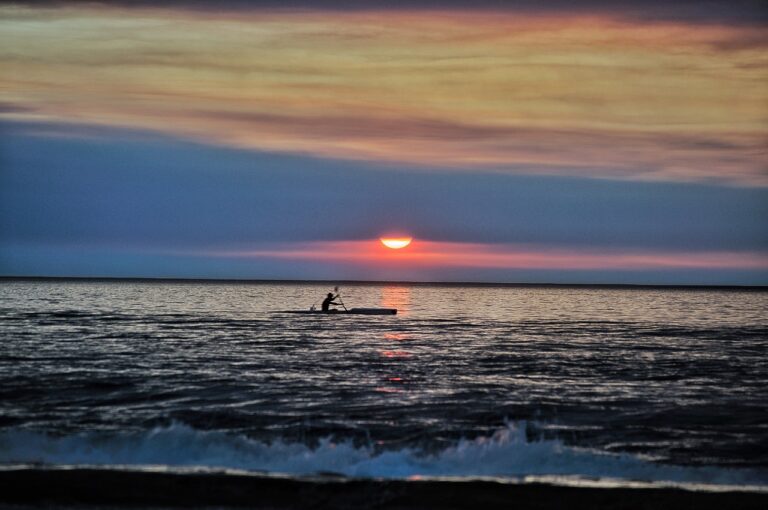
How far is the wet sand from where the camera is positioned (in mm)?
12531

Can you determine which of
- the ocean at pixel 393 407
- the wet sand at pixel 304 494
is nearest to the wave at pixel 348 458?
the ocean at pixel 393 407

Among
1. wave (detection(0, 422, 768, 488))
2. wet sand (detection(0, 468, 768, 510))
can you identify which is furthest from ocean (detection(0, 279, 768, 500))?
wet sand (detection(0, 468, 768, 510))

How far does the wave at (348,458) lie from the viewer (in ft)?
50.0

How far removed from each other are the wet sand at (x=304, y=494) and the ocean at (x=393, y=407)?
905mm

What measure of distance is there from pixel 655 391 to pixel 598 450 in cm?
1061

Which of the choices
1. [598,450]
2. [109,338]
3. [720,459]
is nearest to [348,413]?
[598,450]

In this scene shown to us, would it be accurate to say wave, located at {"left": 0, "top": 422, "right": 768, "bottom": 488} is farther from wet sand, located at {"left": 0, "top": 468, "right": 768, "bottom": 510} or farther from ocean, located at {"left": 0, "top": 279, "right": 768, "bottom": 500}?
wet sand, located at {"left": 0, "top": 468, "right": 768, "bottom": 510}

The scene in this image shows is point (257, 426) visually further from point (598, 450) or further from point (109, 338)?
point (109, 338)

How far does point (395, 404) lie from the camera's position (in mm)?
23766

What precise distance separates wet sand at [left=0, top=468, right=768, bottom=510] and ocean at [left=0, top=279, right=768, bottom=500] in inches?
35.6

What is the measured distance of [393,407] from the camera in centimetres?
2322

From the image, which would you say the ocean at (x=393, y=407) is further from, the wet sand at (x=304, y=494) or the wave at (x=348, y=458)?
the wet sand at (x=304, y=494)

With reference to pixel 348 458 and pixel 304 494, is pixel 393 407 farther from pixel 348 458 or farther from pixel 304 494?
pixel 304 494

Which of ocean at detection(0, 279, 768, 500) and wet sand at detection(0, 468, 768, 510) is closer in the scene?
wet sand at detection(0, 468, 768, 510)
